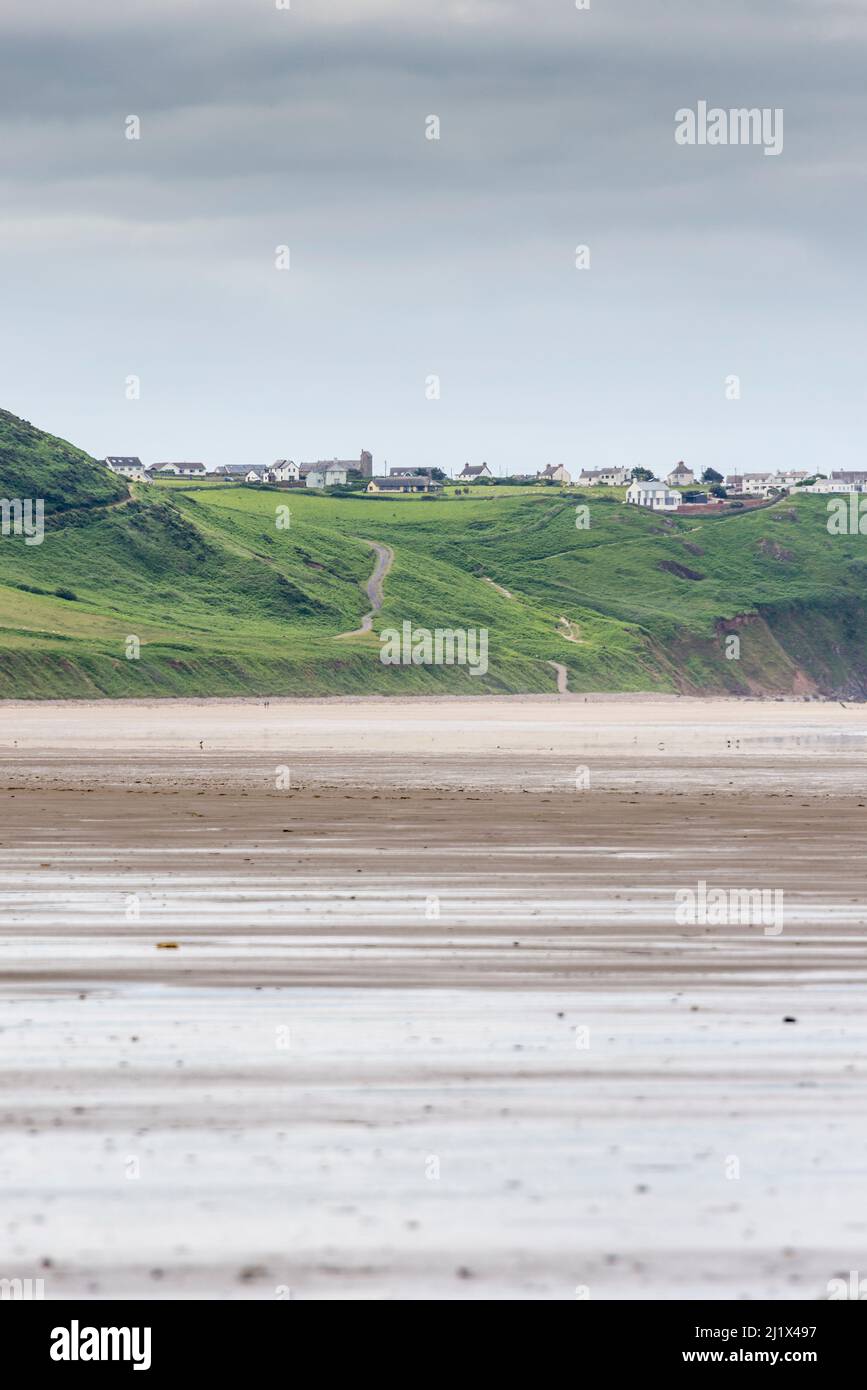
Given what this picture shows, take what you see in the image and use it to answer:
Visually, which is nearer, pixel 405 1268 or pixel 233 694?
pixel 405 1268

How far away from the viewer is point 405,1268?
29.5 feet

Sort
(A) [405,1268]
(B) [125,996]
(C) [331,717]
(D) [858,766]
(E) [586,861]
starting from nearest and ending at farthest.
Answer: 1. (A) [405,1268]
2. (B) [125,996]
3. (E) [586,861]
4. (D) [858,766]
5. (C) [331,717]

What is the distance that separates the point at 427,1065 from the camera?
1320cm

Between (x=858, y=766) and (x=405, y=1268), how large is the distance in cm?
4741

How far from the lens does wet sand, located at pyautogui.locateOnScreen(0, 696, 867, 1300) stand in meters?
9.22

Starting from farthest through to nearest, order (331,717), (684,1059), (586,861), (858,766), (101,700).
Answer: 1. (101,700)
2. (331,717)
3. (858,766)
4. (586,861)
5. (684,1059)

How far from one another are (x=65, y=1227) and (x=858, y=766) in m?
47.4

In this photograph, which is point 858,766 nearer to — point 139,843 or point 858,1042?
point 139,843

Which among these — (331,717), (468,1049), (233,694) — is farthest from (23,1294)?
(233,694)

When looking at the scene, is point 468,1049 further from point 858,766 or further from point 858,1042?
point 858,766

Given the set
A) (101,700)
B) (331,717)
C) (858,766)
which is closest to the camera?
(858,766)

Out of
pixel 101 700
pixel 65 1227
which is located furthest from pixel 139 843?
pixel 101 700

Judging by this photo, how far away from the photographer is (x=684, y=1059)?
1341 centimetres

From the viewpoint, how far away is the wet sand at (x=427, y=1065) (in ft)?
30.2
